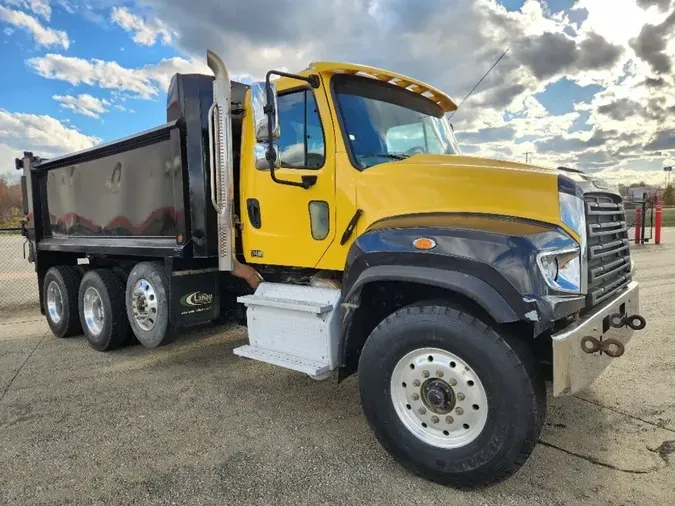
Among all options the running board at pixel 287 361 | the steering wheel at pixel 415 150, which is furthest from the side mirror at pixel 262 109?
the running board at pixel 287 361

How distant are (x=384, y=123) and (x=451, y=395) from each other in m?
2.10

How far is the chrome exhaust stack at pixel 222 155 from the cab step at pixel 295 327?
59 centimetres

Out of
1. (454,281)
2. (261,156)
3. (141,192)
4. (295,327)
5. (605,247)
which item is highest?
(261,156)

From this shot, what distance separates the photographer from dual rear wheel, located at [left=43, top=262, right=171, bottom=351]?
5082 mm

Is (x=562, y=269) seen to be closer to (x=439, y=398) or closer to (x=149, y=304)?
(x=439, y=398)

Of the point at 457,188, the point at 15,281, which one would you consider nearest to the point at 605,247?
the point at 457,188

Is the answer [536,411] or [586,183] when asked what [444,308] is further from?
[586,183]

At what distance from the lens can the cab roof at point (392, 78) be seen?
12.1ft

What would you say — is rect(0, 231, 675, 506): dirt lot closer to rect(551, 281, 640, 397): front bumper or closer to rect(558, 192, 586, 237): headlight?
rect(551, 281, 640, 397): front bumper

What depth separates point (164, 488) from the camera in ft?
9.70

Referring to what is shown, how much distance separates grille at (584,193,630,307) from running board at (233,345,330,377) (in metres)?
1.79

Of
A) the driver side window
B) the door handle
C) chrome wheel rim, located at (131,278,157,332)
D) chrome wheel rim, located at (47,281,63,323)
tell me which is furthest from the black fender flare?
chrome wheel rim, located at (47,281,63,323)

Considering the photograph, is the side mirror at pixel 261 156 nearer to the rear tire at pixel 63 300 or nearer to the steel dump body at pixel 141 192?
the steel dump body at pixel 141 192

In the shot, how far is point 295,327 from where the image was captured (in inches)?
149
